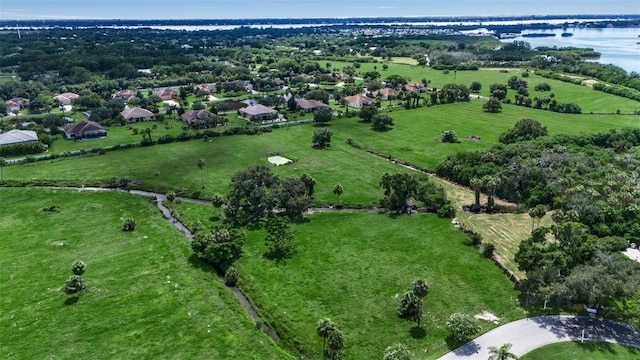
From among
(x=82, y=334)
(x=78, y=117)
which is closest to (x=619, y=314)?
(x=82, y=334)

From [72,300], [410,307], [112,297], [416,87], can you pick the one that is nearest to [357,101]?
[416,87]

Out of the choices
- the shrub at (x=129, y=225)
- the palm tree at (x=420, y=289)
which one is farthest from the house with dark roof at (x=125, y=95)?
the palm tree at (x=420, y=289)

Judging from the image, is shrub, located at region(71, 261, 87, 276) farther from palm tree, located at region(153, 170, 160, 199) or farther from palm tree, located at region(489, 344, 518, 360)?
palm tree, located at region(489, 344, 518, 360)

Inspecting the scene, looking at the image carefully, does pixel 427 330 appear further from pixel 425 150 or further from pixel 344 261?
pixel 425 150

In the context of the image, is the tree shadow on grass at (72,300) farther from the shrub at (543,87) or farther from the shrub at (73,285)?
the shrub at (543,87)

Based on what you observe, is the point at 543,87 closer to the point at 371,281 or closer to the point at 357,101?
the point at 357,101
